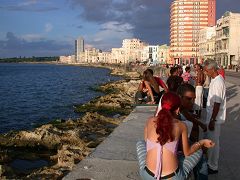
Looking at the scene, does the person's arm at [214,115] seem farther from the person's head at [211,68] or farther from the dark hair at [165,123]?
the dark hair at [165,123]

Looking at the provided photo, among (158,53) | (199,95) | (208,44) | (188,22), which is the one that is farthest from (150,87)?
(158,53)

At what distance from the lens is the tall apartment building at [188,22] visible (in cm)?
13850

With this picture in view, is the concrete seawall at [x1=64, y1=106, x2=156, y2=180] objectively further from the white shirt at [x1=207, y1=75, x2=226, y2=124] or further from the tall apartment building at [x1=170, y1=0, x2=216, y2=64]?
the tall apartment building at [x1=170, y1=0, x2=216, y2=64]

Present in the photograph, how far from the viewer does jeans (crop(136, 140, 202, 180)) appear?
12.9 ft

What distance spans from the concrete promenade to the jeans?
1.29m

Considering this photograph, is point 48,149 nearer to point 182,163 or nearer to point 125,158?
point 125,158

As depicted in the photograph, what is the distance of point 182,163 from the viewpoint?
4.10m

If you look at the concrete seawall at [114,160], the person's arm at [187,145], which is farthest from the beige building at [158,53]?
the person's arm at [187,145]

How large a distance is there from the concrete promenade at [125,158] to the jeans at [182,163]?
50.7 inches

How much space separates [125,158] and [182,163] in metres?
2.44

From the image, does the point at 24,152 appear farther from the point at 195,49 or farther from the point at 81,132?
the point at 195,49

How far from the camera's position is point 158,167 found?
151 inches

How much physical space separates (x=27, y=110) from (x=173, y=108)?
27094mm

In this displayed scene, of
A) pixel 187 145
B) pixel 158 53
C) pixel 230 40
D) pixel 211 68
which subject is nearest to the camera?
pixel 187 145
